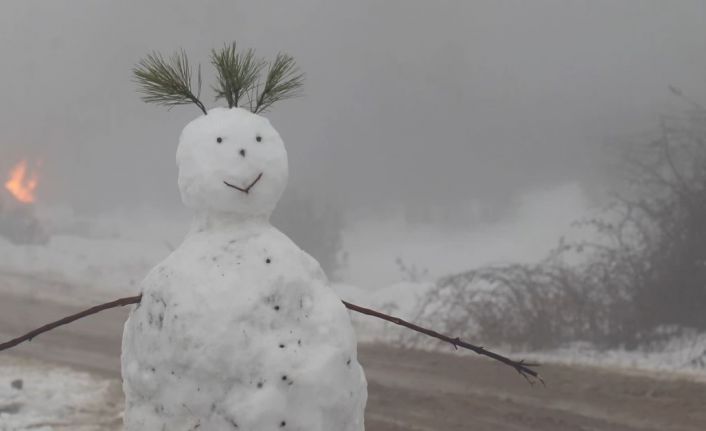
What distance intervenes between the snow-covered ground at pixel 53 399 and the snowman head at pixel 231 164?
15.0ft

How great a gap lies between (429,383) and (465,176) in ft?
45.5

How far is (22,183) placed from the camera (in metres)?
23.8

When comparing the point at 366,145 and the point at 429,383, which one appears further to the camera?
the point at 366,145

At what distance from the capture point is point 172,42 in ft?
85.0

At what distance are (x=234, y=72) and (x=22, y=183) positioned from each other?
2305 cm

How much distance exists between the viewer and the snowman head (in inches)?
130

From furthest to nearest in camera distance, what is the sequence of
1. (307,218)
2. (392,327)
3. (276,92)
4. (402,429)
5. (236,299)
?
1. (307,218)
2. (392,327)
3. (402,429)
4. (276,92)
5. (236,299)

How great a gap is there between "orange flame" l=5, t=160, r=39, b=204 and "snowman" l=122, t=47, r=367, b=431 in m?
20.7

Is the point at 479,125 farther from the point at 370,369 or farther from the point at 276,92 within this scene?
the point at 276,92

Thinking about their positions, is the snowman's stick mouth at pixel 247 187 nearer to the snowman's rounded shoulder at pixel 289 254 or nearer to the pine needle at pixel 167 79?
the snowman's rounded shoulder at pixel 289 254

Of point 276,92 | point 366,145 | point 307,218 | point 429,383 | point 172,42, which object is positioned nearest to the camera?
point 276,92

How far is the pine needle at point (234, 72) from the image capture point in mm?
3436

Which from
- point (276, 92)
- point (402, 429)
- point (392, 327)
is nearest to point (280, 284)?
point (276, 92)

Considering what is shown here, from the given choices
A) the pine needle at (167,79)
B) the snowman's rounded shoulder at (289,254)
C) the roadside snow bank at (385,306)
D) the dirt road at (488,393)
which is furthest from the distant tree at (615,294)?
the pine needle at (167,79)
